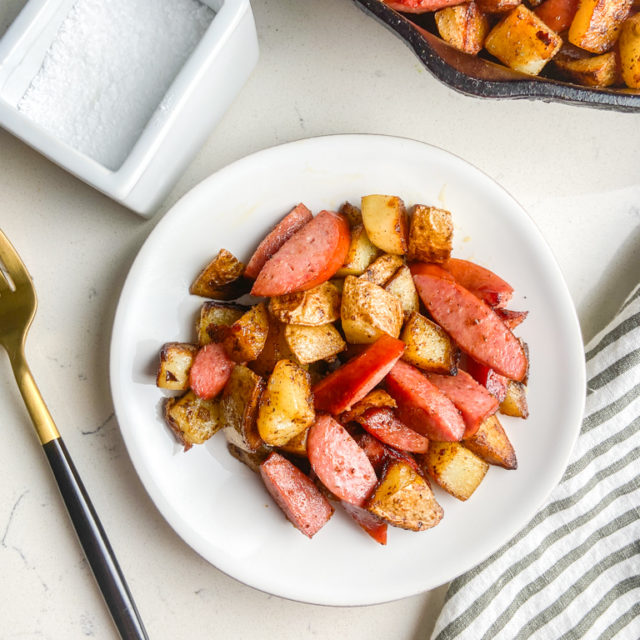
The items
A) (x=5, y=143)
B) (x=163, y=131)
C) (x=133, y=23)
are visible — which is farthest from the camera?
(x=5, y=143)

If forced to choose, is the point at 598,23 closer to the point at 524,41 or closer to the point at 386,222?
the point at 524,41

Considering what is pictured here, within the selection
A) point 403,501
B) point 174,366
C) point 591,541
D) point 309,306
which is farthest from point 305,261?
point 591,541

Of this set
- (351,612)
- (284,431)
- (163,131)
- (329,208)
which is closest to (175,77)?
(163,131)

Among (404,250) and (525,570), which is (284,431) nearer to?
(404,250)

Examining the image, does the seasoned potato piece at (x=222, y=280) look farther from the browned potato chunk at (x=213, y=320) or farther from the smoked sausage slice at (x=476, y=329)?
the smoked sausage slice at (x=476, y=329)

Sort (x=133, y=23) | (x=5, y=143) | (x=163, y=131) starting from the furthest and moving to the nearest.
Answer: (x=5, y=143) → (x=133, y=23) → (x=163, y=131)

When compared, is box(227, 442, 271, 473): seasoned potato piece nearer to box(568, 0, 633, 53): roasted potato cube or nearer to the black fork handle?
the black fork handle
